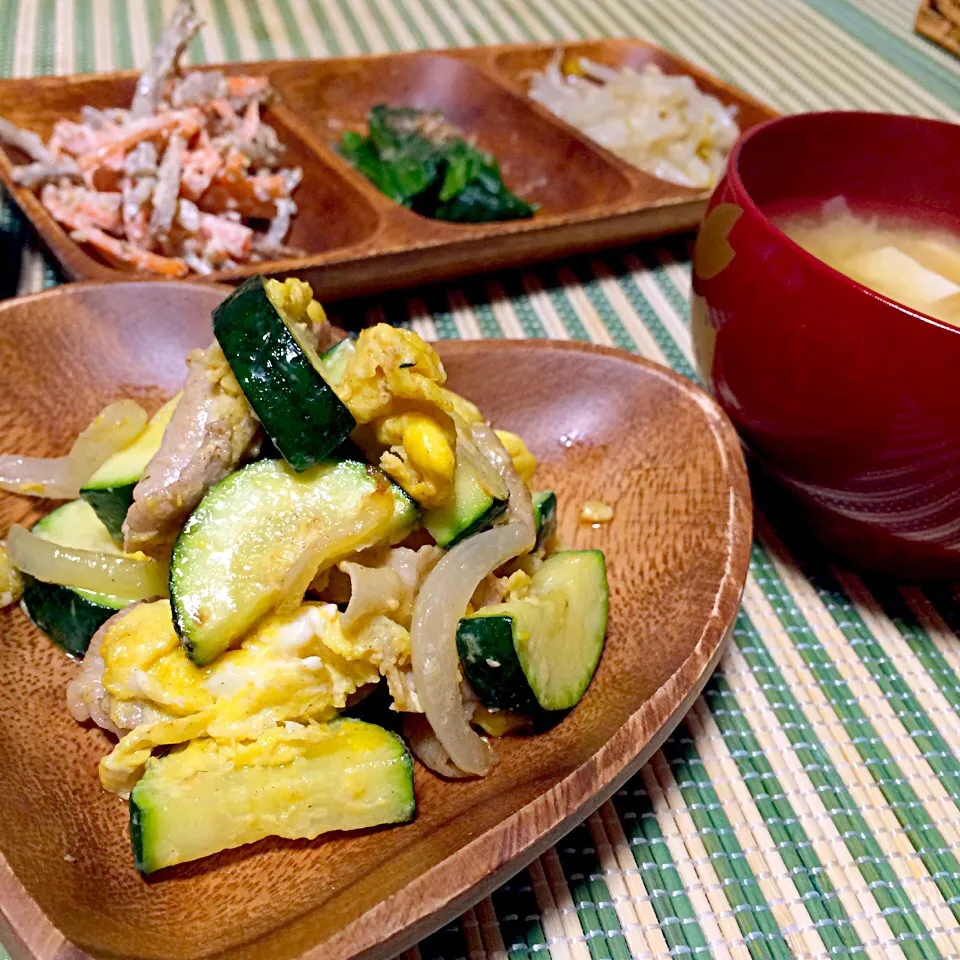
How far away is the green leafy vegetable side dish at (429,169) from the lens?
253 centimetres

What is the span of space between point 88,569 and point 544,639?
67cm

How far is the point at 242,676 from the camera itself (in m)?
1.14

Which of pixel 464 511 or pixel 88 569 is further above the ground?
pixel 464 511

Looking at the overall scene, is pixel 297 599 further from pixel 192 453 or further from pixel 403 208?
pixel 403 208

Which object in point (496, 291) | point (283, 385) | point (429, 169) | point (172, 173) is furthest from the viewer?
point (429, 169)

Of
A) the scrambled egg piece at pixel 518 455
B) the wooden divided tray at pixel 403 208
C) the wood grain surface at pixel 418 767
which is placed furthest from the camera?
the wooden divided tray at pixel 403 208

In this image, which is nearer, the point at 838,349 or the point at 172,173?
the point at 838,349

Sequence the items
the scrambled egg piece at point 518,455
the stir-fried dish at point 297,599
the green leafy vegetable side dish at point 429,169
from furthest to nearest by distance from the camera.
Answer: the green leafy vegetable side dish at point 429,169
the scrambled egg piece at point 518,455
the stir-fried dish at point 297,599

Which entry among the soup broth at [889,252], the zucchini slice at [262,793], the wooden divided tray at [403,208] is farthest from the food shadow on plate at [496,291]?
the zucchini slice at [262,793]

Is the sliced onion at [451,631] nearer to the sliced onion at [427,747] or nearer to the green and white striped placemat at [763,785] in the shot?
the sliced onion at [427,747]


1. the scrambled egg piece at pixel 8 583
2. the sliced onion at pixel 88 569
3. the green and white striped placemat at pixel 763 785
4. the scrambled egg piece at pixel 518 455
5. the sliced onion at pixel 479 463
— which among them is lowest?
the green and white striped placemat at pixel 763 785

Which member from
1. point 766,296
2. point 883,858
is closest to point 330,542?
point 766,296

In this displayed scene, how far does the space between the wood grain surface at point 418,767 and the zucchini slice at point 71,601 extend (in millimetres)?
44

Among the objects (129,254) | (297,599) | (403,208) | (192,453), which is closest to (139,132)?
(129,254)
